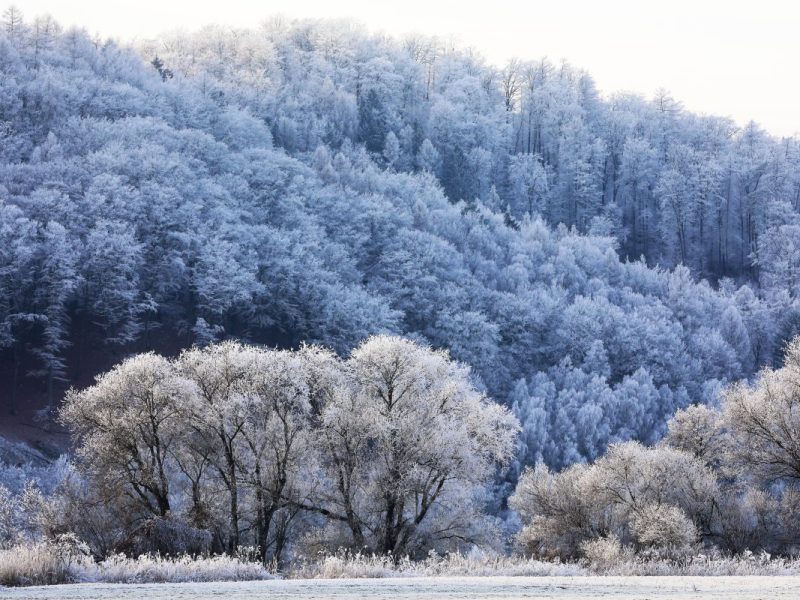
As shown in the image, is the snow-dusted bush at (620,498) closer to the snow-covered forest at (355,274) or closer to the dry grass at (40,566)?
the snow-covered forest at (355,274)

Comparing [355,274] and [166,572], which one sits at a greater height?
[166,572]

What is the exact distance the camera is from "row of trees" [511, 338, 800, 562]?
108 feet

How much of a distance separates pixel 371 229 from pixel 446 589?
239ft

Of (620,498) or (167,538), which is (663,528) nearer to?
(620,498)

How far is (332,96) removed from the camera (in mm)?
119562

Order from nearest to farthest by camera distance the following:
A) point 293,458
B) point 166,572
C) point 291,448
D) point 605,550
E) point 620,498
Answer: point 166,572
point 605,550
point 293,458
point 291,448
point 620,498

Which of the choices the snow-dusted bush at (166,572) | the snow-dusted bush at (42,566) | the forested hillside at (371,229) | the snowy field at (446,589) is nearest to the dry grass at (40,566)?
the snow-dusted bush at (42,566)

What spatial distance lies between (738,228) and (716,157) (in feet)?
47.7

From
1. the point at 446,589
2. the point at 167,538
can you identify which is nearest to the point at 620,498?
the point at 167,538

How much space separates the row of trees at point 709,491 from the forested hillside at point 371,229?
2256 cm

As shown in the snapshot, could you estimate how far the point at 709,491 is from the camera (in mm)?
33875

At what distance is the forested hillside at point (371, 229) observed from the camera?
199 feet

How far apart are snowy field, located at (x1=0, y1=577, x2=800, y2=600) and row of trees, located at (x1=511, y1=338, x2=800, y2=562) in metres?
20.0

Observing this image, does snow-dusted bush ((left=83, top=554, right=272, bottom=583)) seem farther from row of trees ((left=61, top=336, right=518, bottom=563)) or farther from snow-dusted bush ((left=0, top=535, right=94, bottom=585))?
row of trees ((left=61, top=336, right=518, bottom=563))
